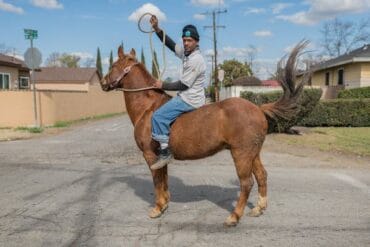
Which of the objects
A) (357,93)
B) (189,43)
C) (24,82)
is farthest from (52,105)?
(189,43)

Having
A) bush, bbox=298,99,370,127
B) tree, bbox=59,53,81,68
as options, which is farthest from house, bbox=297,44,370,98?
tree, bbox=59,53,81,68

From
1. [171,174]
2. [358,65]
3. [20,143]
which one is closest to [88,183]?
[171,174]

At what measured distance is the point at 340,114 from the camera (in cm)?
1966

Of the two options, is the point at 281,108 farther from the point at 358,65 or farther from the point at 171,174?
the point at 358,65

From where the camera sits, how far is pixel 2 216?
234 inches

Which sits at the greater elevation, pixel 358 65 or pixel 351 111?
pixel 358 65

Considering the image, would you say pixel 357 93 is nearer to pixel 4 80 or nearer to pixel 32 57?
pixel 32 57

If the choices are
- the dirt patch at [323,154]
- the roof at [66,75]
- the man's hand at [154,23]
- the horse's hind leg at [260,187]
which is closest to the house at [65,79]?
the roof at [66,75]

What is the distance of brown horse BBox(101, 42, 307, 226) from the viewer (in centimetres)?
553

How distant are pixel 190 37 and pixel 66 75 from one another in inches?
2471

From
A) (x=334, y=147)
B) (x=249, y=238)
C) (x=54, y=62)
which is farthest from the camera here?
(x=54, y=62)

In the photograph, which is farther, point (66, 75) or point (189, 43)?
point (66, 75)

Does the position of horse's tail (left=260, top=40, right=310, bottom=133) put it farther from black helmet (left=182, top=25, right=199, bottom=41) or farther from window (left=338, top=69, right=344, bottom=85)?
window (left=338, top=69, right=344, bottom=85)

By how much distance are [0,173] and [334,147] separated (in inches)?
366
